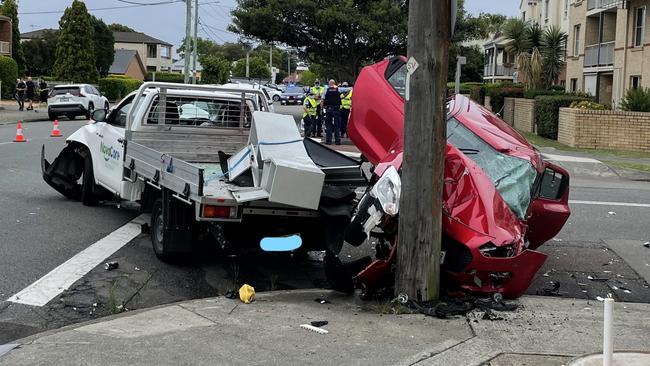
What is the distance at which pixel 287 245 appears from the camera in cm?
653

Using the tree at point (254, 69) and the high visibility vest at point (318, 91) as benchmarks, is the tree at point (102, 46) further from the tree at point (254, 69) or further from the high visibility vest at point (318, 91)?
the high visibility vest at point (318, 91)

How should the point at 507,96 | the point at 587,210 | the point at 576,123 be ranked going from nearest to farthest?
the point at 587,210
the point at 576,123
the point at 507,96

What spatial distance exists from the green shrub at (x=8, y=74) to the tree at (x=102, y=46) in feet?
72.4

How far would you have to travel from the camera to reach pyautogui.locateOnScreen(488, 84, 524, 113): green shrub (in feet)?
109

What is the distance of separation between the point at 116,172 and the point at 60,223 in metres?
1.02

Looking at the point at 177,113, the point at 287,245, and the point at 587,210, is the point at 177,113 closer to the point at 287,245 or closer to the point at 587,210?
the point at 287,245

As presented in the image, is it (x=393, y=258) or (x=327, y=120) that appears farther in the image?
(x=327, y=120)

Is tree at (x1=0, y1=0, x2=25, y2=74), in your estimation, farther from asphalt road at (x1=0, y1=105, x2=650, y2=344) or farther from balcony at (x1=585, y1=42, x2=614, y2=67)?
asphalt road at (x1=0, y1=105, x2=650, y2=344)

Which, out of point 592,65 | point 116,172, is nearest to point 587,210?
point 116,172

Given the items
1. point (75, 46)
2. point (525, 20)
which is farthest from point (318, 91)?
point (525, 20)

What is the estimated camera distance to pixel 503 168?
22.0 ft

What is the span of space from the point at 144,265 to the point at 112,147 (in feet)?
7.60

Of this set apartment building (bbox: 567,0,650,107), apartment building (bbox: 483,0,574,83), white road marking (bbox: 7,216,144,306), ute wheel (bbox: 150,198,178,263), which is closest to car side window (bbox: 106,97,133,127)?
white road marking (bbox: 7,216,144,306)

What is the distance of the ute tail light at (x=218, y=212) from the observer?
6312 millimetres
